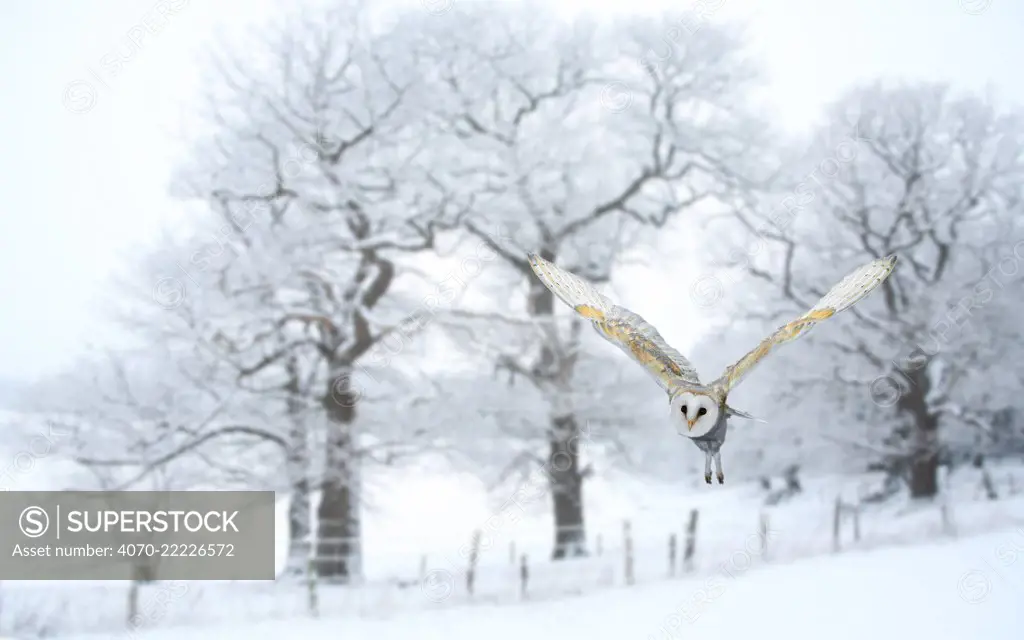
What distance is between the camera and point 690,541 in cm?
654

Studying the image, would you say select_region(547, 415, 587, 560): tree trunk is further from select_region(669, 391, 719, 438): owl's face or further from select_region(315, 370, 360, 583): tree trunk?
select_region(669, 391, 719, 438): owl's face

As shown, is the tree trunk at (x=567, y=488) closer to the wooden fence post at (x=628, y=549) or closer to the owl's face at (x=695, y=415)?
the wooden fence post at (x=628, y=549)

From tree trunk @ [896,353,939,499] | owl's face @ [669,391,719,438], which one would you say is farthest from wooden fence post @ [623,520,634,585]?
owl's face @ [669,391,719,438]

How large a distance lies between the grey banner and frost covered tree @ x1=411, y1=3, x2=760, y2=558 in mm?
1789

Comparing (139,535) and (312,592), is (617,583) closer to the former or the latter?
(312,592)

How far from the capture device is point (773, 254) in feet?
23.6

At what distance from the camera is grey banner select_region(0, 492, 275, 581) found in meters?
5.71

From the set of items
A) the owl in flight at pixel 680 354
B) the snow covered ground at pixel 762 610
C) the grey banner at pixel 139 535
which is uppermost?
the owl in flight at pixel 680 354

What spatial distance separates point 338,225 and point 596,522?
8.04 ft

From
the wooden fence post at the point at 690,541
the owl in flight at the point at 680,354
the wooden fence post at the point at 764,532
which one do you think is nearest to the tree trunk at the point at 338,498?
the wooden fence post at the point at 690,541

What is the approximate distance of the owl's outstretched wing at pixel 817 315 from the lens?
218cm

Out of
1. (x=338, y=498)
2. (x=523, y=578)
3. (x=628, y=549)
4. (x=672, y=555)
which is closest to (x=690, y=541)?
(x=672, y=555)

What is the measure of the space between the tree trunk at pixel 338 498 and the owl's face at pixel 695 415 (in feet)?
13.8

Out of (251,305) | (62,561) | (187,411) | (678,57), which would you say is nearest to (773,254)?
(678,57)
